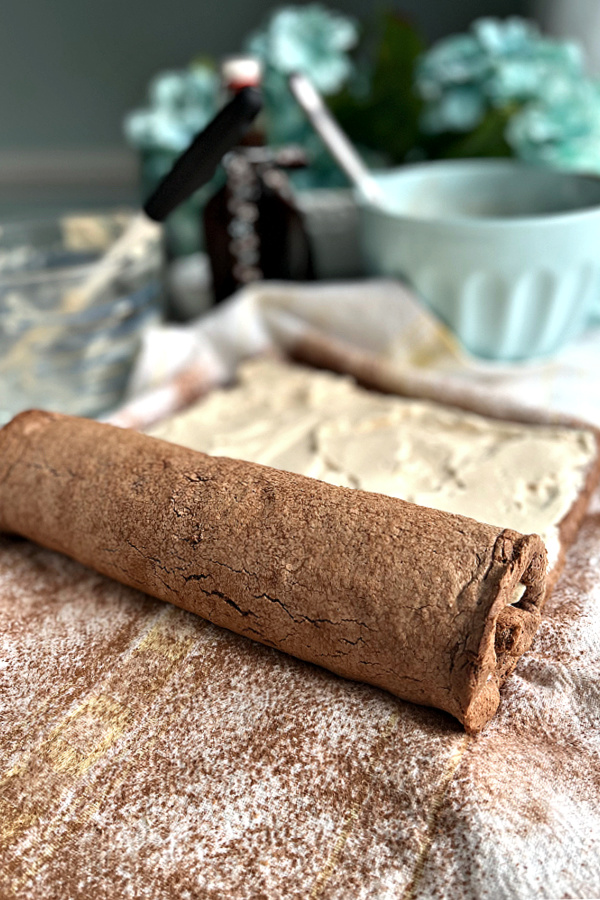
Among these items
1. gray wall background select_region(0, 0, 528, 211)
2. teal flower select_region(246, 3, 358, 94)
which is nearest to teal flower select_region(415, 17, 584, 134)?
teal flower select_region(246, 3, 358, 94)

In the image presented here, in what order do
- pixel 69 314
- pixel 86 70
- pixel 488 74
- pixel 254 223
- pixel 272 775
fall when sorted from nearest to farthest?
pixel 272 775, pixel 69 314, pixel 254 223, pixel 488 74, pixel 86 70

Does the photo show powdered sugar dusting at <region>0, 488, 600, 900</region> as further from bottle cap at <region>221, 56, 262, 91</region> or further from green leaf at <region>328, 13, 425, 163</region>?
green leaf at <region>328, 13, 425, 163</region>

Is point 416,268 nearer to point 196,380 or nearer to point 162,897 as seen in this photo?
point 196,380

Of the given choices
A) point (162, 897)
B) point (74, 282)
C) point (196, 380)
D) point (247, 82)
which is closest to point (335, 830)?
point (162, 897)

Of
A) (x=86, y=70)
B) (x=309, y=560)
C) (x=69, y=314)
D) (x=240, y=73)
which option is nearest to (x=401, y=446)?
(x=309, y=560)

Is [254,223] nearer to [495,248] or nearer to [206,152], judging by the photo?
[495,248]

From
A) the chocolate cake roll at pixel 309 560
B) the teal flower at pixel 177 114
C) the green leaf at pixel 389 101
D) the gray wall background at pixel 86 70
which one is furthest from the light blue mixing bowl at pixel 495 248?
the gray wall background at pixel 86 70

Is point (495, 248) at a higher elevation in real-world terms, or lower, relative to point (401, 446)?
higher
